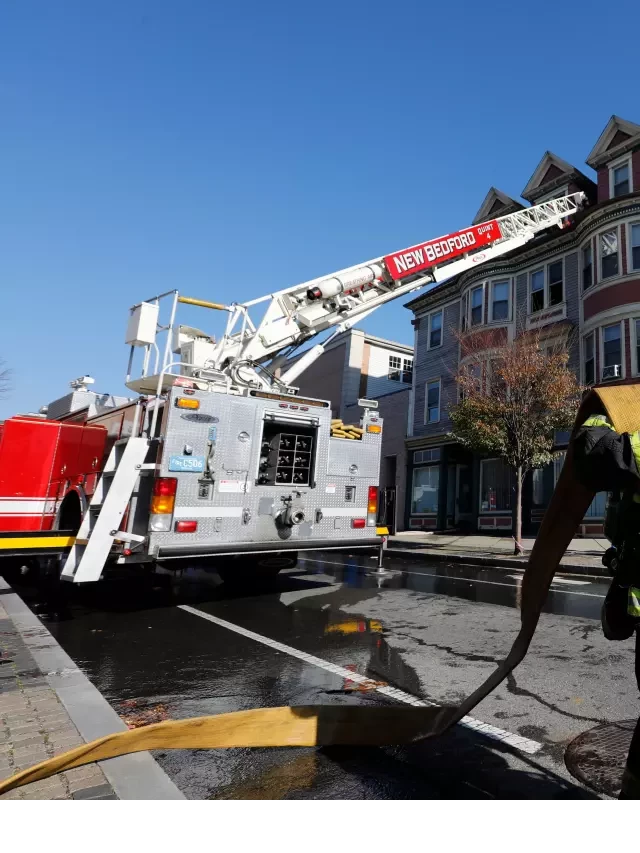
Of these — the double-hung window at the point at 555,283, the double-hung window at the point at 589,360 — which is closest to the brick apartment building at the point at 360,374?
the double-hung window at the point at 555,283

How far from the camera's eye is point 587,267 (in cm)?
1923

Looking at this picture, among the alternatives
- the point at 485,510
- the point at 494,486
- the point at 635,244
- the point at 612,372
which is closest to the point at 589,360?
the point at 612,372

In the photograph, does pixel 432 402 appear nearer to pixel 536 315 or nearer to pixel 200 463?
pixel 536 315

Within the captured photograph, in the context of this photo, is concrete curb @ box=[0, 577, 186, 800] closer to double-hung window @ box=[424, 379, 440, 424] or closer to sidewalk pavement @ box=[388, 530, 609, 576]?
sidewalk pavement @ box=[388, 530, 609, 576]

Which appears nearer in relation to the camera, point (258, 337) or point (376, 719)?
point (376, 719)

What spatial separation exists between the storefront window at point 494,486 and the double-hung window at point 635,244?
7741 mm

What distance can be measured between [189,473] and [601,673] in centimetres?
474

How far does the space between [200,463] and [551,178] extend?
→ 2097cm

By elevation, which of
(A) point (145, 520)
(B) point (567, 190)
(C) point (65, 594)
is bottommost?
(C) point (65, 594)

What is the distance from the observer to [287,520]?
24.9 feet

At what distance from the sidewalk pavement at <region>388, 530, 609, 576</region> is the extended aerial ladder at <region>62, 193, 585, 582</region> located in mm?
6882

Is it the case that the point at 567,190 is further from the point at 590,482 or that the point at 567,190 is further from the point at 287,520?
the point at 590,482
